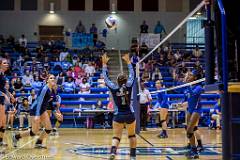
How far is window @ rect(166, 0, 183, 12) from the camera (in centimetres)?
3072

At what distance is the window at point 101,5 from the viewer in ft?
100

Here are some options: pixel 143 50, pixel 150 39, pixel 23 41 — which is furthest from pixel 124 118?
pixel 23 41

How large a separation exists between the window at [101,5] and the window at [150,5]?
257cm

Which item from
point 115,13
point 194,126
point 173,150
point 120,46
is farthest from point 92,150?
point 115,13

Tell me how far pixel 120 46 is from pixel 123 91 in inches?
845

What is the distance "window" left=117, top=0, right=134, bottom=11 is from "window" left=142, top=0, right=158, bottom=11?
86 cm

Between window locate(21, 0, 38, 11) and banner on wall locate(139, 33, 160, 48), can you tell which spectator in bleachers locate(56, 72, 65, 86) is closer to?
banner on wall locate(139, 33, 160, 48)

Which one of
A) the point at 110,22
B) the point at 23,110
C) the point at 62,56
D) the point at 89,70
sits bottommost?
the point at 23,110

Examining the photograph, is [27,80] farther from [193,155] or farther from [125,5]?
[193,155]

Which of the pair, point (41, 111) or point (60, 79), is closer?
point (41, 111)

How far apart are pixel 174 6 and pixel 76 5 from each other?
6926 millimetres

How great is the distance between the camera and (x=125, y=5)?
3066cm

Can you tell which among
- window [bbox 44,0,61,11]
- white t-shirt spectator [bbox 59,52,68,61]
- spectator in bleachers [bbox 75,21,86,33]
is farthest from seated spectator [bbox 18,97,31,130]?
window [bbox 44,0,61,11]

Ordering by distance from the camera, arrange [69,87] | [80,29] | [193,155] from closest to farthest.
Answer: [193,155], [69,87], [80,29]
